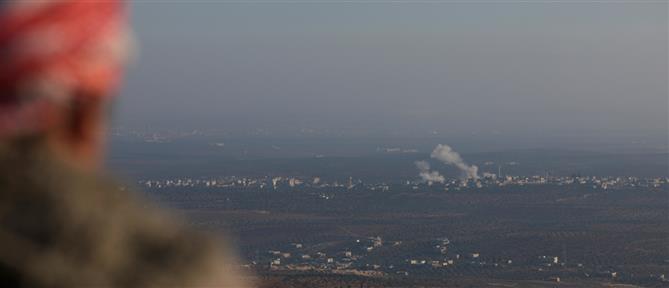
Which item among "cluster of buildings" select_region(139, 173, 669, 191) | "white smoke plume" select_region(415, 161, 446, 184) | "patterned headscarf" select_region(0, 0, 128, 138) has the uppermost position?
"white smoke plume" select_region(415, 161, 446, 184)

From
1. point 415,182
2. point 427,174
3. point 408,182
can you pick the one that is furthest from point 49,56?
point 427,174

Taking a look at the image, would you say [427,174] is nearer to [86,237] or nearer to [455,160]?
[455,160]

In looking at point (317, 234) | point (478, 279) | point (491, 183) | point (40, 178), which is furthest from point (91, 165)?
point (491, 183)

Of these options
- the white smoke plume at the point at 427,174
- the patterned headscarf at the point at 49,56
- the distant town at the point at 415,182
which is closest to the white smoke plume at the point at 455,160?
the white smoke plume at the point at 427,174

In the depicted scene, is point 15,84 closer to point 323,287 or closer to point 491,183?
point 323,287

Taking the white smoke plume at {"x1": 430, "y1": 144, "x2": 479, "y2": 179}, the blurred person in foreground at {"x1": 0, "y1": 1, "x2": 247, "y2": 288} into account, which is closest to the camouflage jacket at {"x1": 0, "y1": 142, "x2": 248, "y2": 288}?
the blurred person in foreground at {"x1": 0, "y1": 1, "x2": 247, "y2": 288}

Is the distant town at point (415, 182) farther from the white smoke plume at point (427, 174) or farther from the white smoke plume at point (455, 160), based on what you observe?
the white smoke plume at point (455, 160)

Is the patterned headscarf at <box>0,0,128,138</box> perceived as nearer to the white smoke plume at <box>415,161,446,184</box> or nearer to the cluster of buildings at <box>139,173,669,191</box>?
the cluster of buildings at <box>139,173,669,191</box>
